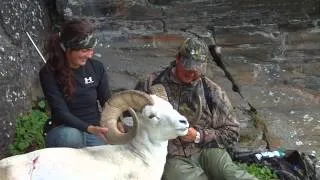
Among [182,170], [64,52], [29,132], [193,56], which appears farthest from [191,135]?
[29,132]

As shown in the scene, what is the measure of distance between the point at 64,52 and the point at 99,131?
65 cm

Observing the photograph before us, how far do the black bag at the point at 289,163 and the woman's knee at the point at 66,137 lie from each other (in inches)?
68.7

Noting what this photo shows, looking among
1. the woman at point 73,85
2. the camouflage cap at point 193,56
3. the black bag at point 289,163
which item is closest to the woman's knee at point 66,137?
the woman at point 73,85

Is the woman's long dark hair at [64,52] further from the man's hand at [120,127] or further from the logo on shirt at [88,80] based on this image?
the man's hand at [120,127]

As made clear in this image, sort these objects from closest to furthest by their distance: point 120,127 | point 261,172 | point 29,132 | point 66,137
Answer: point 120,127
point 66,137
point 261,172
point 29,132

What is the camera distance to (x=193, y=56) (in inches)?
196

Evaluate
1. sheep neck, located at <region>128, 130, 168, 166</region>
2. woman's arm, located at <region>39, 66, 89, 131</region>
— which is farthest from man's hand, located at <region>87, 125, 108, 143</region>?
sheep neck, located at <region>128, 130, 168, 166</region>

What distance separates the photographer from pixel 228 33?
338 inches

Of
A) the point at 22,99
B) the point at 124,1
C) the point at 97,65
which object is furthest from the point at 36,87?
the point at 97,65

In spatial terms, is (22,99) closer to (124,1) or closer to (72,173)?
(124,1)

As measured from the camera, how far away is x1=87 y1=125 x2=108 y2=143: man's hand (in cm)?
484

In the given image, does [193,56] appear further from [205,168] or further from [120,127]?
[205,168]

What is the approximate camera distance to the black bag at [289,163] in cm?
602

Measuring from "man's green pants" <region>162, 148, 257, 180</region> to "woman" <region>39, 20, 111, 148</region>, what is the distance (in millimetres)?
566
